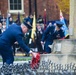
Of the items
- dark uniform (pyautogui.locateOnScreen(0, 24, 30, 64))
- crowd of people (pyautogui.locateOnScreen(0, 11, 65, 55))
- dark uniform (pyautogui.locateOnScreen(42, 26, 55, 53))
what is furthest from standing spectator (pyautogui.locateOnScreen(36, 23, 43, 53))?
dark uniform (pyautogui.locateOnScreen(0, 24, 30, 64))

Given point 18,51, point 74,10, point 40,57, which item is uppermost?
point 74,10

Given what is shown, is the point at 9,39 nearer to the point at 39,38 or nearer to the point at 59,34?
the point at 59,34

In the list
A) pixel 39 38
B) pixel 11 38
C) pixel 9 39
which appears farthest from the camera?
pixel 39 38

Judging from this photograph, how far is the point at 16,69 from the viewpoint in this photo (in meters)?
8.55

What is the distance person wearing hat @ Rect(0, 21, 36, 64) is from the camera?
12039mm

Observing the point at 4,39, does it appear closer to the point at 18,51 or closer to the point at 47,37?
the point at 47,37

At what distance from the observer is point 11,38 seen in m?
12.5

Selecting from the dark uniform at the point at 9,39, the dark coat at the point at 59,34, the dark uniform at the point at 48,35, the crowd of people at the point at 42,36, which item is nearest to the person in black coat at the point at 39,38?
the crowd of people at the point at 42,36

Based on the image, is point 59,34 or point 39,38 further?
point 39,38

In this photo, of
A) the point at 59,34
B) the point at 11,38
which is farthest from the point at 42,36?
the point at 11,38

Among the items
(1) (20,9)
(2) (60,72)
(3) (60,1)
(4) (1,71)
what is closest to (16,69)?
(4) (1,71)

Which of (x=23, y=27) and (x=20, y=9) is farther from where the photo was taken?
(x=20, y=9)

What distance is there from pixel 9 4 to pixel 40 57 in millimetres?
27297

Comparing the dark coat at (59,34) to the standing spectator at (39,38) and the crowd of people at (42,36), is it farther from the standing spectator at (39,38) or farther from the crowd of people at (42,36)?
the standing spectator at (39,38)
